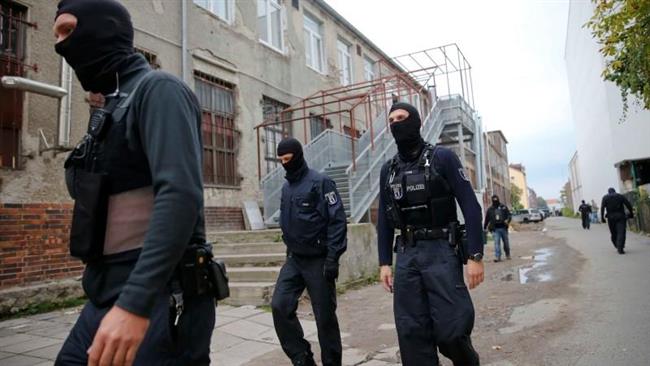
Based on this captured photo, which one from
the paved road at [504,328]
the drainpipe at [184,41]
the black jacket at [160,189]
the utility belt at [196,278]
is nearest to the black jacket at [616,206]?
the paved road at [504,328]

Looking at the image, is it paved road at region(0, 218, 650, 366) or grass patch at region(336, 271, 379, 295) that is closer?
paved road at region(0, 218, 650, 366)

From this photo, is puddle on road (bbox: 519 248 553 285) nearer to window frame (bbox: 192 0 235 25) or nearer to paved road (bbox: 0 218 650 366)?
paved road (bbox: 0 218 650 366)

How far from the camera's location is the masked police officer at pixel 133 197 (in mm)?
1338

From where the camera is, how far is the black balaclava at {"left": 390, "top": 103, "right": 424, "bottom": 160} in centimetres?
365

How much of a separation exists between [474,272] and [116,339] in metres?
2.63

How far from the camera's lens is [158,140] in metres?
1.42

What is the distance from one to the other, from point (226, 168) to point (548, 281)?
24.3ft

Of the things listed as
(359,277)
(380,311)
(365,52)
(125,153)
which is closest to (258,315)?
(380,311)

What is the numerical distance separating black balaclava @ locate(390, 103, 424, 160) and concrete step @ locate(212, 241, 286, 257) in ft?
16.0

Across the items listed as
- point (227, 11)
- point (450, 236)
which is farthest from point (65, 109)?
point (450, 236)

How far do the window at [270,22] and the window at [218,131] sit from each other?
2.83 metres

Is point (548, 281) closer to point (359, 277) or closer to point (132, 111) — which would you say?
point (359, 277)

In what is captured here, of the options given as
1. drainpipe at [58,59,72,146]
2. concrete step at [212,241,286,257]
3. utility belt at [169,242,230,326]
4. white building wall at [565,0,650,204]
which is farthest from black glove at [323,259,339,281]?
white building wall at [565,0,650,204]

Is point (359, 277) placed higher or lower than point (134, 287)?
lower
